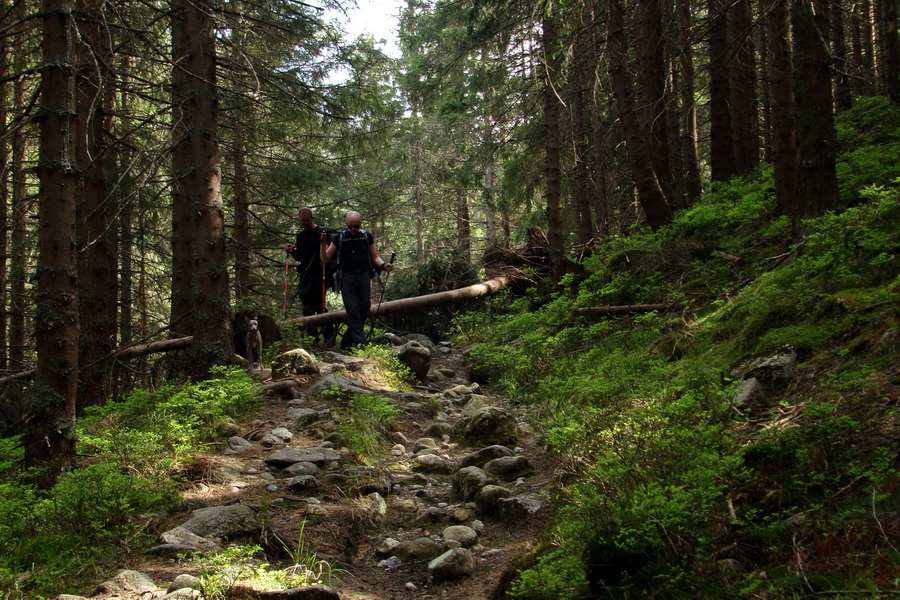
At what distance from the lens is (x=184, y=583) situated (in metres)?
3.40

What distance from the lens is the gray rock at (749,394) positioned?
4.45 meters

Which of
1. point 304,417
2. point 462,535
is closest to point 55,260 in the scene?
point 304,417

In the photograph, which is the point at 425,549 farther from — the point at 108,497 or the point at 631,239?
the point at 631,239

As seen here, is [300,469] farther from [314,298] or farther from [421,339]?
[421,339]

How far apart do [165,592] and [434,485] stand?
3.07 meters

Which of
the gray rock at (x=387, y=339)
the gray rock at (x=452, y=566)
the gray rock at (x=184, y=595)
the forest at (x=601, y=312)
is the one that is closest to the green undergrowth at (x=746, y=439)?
the forest at (x=601, y=312)

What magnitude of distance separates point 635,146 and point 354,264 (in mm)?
5165

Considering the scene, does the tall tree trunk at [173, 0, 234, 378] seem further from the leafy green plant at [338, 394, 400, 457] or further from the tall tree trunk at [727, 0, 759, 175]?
the tall tree trunk at [727, 0, 759, 175]

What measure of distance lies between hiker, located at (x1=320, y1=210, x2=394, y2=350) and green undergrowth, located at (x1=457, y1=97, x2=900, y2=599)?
14.0 ft

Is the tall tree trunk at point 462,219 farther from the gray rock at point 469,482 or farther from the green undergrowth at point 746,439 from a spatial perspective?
the gray rock at point 469,482

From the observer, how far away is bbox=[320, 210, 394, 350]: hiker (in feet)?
35.3

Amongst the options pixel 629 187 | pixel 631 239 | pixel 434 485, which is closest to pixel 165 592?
pixel 434 485

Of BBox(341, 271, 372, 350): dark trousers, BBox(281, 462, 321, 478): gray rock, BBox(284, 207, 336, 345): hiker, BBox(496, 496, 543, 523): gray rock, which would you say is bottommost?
BBox(496, 496, 543, 523): gray rock

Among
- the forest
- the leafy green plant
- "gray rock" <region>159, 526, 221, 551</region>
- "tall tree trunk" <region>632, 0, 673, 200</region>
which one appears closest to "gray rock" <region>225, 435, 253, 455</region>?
the forest
